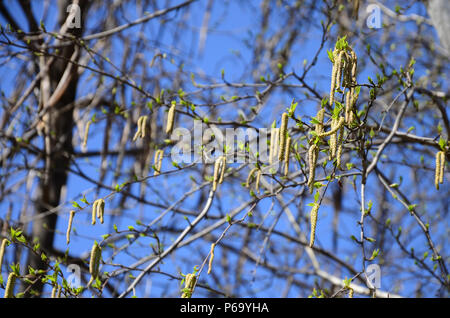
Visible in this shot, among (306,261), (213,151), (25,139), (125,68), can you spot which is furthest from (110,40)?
(306,261)

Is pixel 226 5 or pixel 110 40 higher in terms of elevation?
pixel 226 5

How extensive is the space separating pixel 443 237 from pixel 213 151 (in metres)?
2.04

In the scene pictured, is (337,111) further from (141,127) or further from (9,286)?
(9,286)

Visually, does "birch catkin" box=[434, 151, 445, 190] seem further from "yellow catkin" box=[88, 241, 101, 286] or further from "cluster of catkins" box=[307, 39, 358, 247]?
"yellow catkin" box=[88, 241, 101, 286]

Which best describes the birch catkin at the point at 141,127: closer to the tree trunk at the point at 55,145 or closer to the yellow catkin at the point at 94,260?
the yellow catkin at the point at 94,260

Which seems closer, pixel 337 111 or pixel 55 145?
pixel 337 111

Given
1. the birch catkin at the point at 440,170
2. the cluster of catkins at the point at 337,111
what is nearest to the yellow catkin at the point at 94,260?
the cluster of catkins at the point at 337,111

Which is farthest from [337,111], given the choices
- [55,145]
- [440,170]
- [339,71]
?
[55,145]

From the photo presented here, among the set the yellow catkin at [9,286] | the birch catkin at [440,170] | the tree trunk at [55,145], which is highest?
the tree trunk at [55,145]

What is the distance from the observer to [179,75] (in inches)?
167
